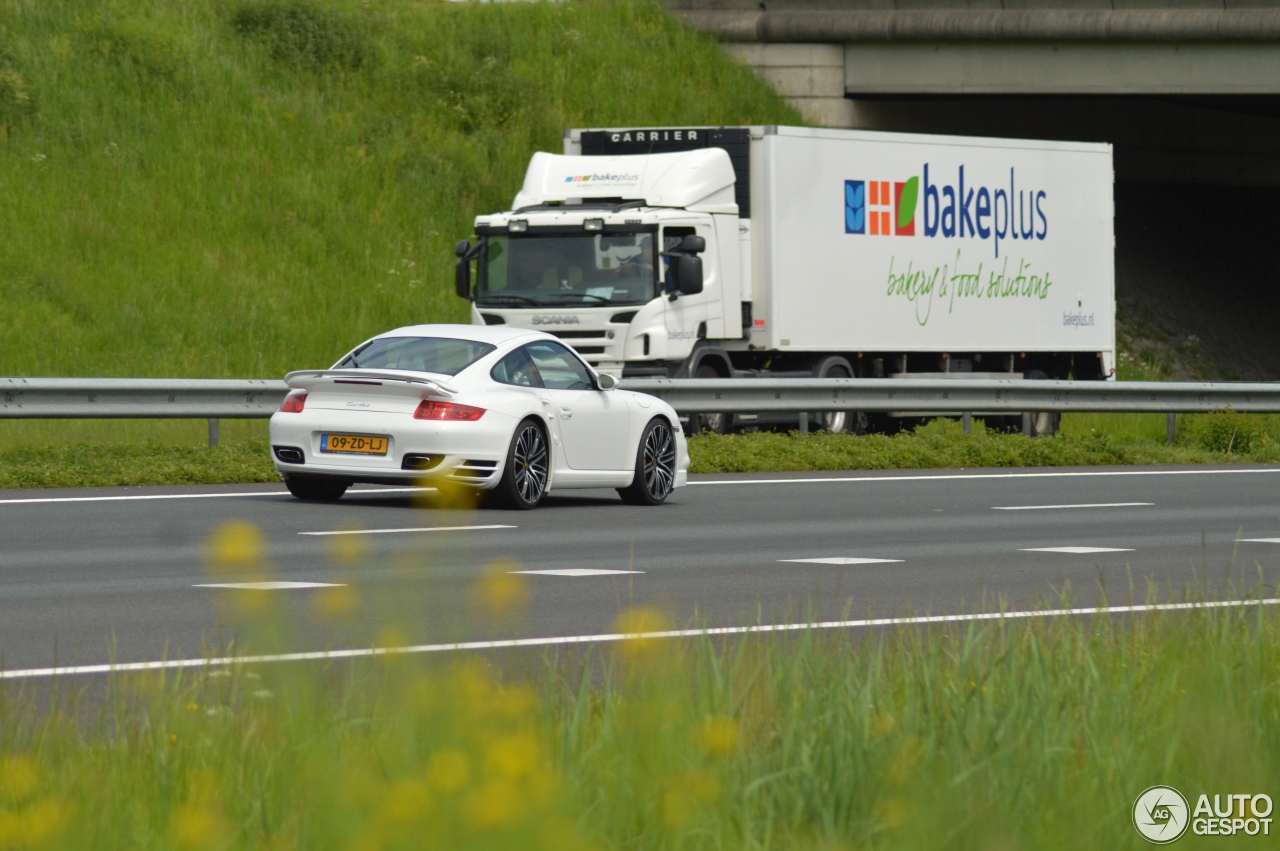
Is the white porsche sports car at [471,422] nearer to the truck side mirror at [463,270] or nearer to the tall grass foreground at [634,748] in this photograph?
the truck side mirror at [463,270]

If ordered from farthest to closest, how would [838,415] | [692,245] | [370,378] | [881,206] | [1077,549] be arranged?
[881,206]
[838,415]
[692,245]
[370,378]
[1077,549]

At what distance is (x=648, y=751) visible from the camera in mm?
4586

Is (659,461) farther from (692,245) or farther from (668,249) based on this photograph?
(668,249)

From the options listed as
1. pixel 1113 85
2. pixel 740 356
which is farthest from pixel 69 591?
pixel 1113 85

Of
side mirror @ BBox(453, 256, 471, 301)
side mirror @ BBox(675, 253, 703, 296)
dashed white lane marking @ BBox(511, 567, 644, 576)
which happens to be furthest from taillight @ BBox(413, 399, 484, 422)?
side mirror @ BBox(453, 256, 471, 301)

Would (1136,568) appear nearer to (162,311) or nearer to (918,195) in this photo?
(918,195)

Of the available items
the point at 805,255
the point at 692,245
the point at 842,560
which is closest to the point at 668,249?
the point at 692,245

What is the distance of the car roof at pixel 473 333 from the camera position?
16.9 m

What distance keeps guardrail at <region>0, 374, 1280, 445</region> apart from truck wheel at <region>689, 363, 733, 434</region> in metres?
1.06

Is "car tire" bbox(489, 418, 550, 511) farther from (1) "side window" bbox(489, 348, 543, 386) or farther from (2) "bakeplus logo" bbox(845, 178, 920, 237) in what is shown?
(2) "bakeplus logo" bbox(845, 178, 920, 237)

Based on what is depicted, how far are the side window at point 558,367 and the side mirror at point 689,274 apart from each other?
24.8ft

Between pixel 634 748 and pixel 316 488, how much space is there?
39.9 feet

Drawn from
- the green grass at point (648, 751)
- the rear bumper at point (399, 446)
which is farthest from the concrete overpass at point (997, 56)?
the green grass at point (648, 751)

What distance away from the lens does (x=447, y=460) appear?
15.7 metres
